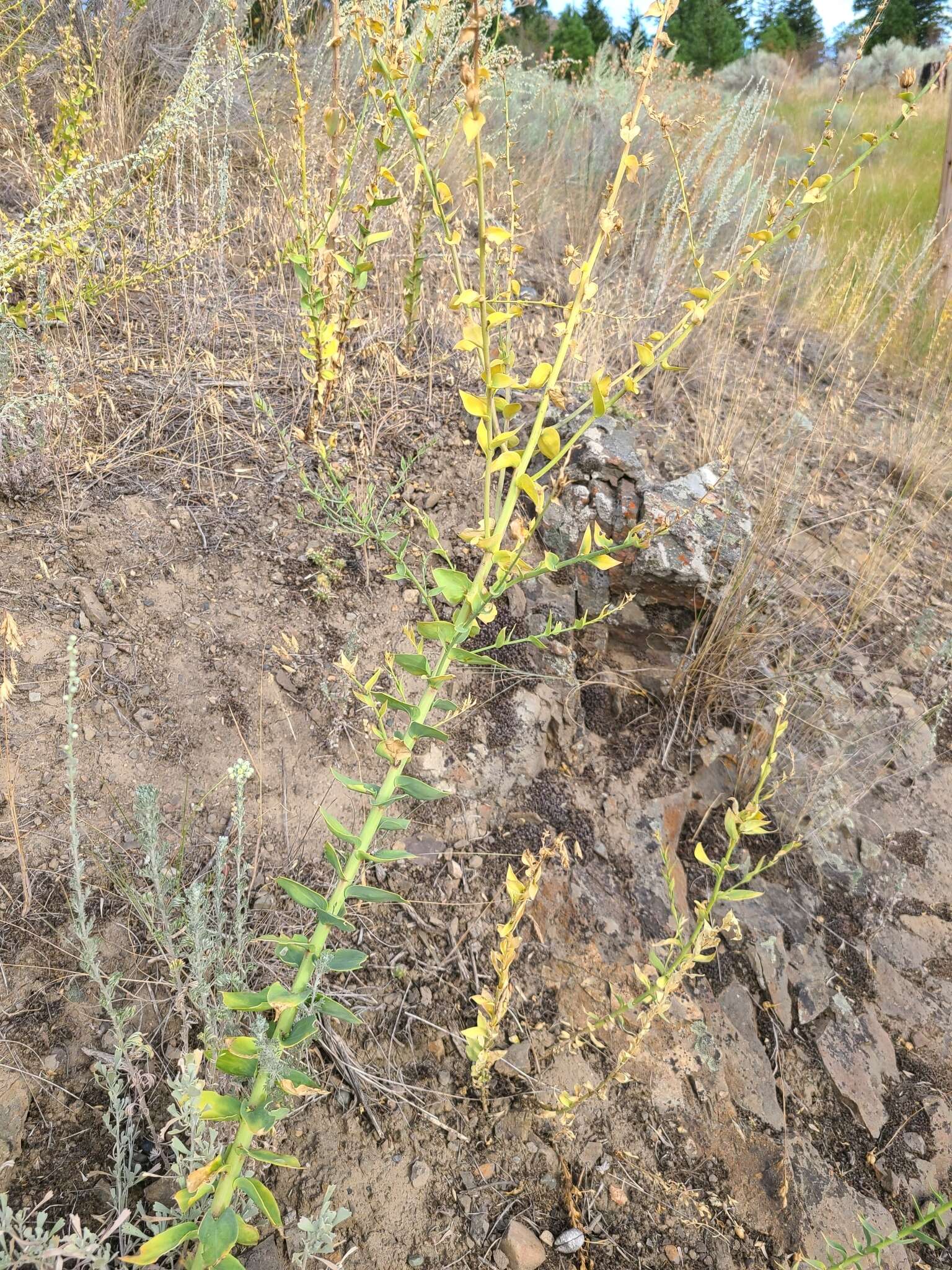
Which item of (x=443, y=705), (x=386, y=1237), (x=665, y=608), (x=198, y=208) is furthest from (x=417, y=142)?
(x=198, y=208)

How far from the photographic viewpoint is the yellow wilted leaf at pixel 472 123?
2.52 feet

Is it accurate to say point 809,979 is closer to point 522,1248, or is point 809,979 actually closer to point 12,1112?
point 522,1248

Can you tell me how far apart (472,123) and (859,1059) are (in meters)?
2.12

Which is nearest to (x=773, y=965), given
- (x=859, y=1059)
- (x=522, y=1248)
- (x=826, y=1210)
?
(x=859, y=1059)

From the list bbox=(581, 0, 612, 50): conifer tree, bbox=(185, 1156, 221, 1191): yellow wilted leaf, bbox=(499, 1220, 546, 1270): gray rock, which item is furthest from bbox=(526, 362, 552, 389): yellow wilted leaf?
bbox=(581, 0, 612, 50): conifer tree

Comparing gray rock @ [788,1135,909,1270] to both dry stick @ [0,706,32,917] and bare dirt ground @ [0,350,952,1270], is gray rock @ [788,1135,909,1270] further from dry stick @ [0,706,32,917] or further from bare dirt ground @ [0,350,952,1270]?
dry stick @ [0,706,32,917]

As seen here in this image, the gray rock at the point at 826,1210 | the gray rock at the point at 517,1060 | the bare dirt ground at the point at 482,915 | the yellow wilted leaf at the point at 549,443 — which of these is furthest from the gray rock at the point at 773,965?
the yellow wilted leaf at the point at 549,443

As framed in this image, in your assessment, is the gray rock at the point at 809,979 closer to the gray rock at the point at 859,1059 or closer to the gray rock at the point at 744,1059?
the gray rock at the point at 859,1059

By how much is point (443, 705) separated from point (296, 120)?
172cm

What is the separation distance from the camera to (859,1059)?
1.87m

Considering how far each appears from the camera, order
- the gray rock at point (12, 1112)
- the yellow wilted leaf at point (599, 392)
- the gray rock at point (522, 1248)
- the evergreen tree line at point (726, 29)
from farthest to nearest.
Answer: the evergreen tree line at point (726, 29) → the gray rock at point (522, 1248) → the gray rock at point (12, 1112) → the yellow wilted leaf at point (599, 392)

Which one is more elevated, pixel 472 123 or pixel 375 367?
pixel 472 123

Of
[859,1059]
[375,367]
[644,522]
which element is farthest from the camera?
[375,367]

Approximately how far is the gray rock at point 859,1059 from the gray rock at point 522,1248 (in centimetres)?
91
